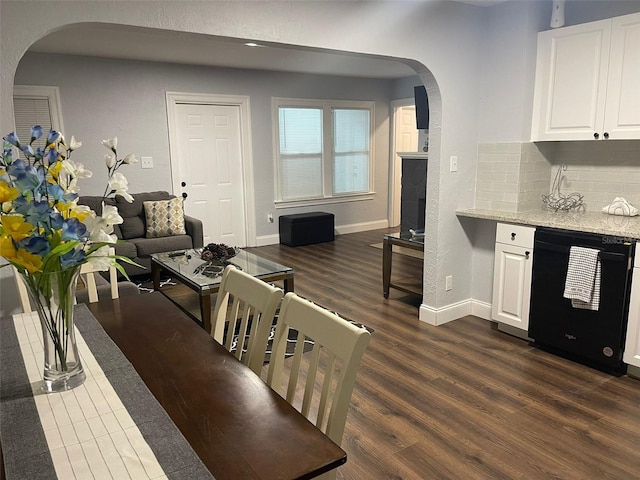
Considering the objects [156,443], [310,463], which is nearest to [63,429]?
[156,443]

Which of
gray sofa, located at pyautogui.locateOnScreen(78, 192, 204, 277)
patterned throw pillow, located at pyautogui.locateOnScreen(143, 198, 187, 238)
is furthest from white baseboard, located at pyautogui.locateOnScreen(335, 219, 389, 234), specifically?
patterned throw pillow, located at pyautogui.locateOnScreen(143, 198, 187, 238)

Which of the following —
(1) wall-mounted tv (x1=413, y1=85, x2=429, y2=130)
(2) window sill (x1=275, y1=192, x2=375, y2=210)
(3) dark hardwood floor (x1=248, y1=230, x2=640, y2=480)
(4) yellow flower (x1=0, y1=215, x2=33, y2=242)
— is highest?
(1) wall-mounted tv (x1=413, y1=85, x2=429, y2=130)

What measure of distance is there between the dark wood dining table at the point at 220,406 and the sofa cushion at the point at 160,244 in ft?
10.8

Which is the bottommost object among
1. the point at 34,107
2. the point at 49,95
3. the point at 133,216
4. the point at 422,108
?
the point at 133,216

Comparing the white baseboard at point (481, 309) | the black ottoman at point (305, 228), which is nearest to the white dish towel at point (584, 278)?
the white baseboard at point (481, 309)

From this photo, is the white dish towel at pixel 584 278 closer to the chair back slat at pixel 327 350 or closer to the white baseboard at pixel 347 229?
the chair back slat at pixel 327 350

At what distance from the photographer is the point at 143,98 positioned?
5742 mm

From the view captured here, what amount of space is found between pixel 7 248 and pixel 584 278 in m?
2.96

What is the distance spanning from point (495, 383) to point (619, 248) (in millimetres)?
1063

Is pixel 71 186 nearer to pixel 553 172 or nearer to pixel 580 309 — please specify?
pixel 580 309

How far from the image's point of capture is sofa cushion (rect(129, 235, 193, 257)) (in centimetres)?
501

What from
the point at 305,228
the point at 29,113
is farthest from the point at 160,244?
the point at 305,228

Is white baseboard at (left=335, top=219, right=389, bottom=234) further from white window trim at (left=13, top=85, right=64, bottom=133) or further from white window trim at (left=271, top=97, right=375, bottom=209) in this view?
white window trim at (left=13, top=85, right=64, bottom=133)

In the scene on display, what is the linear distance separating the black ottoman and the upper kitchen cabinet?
3.79m
